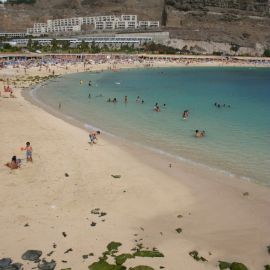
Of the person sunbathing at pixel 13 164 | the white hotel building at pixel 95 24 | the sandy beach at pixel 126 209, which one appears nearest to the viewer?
the sandy beach at pixel 126 209

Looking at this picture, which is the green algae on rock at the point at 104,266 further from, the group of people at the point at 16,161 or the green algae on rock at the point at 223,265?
the group of people at the point at 16,161

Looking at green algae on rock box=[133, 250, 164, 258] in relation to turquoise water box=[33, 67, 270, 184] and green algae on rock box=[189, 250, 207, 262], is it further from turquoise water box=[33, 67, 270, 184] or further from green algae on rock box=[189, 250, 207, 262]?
turquoise water box=[33, 67, 270, 184]

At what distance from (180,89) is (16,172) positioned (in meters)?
42.9

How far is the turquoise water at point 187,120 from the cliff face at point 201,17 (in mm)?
91037

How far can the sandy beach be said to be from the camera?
1108 cm

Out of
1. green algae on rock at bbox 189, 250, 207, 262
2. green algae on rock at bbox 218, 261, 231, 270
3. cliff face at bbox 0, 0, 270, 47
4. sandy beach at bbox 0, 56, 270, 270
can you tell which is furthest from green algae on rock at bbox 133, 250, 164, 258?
cliff face at bbox 0, 0, 270, 47

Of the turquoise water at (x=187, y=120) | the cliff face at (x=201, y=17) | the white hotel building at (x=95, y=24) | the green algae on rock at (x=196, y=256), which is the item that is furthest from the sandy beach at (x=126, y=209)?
the white hotel building at (x=95, y=24)

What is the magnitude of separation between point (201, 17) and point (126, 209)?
141 meters

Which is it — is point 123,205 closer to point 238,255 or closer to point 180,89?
point 238,255

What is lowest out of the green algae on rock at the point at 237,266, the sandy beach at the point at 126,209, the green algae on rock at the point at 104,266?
the sandy beach at the point at 126,209

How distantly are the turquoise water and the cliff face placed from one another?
91.0 meters

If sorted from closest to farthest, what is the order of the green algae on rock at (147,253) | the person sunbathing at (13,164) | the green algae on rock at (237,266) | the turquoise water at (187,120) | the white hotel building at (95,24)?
the green algae on rock at (237,266), the green algae on rock at (147,253), the person sunbathing at (13,164), the turquoise water at (187,120), the white hotel building at (95,24)

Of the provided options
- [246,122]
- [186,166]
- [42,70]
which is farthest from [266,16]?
[186,166]

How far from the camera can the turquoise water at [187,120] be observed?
2135 centimetres
